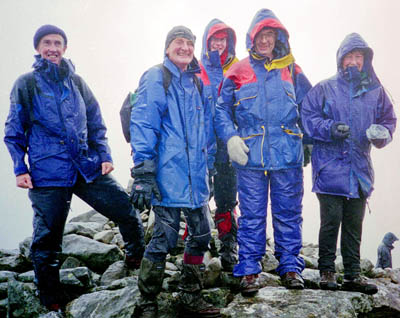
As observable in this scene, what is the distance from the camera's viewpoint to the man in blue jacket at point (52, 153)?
158 inches

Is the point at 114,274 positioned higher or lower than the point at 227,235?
lower

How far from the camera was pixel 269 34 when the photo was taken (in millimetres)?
4441

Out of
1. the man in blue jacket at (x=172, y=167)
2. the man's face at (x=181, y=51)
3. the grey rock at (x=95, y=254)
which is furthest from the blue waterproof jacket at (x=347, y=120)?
the grey rock at (x=95, y=254)

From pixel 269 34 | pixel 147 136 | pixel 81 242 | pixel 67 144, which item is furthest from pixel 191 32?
pixel 81 242

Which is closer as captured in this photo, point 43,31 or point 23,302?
point 23,302

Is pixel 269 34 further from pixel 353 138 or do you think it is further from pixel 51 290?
pixel 51 290

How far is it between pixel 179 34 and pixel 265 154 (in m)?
1.88

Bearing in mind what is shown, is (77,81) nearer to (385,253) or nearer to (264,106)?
(264,106)

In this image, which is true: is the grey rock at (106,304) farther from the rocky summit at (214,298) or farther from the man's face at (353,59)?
the man's face at (353,59)

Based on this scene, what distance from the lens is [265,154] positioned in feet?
13.6

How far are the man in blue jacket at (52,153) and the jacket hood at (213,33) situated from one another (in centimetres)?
222

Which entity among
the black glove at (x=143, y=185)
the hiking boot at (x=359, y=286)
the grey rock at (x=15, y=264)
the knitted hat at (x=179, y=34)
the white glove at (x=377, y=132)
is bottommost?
the grey rock at (x=15, y=264)

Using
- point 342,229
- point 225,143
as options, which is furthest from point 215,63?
point 342,229

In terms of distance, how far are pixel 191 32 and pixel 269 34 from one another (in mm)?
1223
